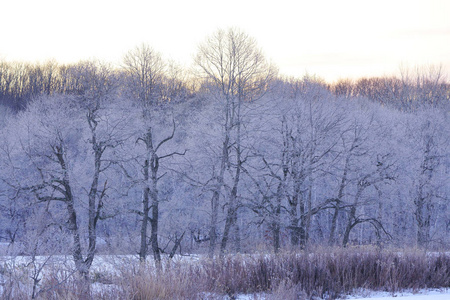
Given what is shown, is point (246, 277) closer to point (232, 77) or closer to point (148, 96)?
point (232, 77)

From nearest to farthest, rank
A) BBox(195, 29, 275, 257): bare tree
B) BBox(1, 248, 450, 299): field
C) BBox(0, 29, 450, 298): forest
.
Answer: BBox(1, 248, 450, 299): field, BBox(0, 29, 450, 298): forest, BBox(195, 29, 275, 257): bare tree

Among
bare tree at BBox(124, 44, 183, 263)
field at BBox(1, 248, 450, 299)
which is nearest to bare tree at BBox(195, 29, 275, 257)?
bare tree at BBox(124, 44, 183, 263)

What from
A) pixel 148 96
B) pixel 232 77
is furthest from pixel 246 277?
pixel 148 96

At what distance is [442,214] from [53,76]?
204 ft

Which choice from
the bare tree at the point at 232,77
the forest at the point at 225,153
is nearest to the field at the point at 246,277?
the forest at the point at 225,153

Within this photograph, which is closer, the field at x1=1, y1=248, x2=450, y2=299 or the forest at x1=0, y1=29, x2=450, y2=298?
the field at x1=1, y1=248, x2=450, y2=299

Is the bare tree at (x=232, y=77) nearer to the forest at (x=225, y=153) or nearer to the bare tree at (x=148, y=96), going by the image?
the forest at (x=225, y=153)

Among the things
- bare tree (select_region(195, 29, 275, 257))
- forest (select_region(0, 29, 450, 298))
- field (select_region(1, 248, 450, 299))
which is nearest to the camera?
field (select_region(1, 248, 450, 299))

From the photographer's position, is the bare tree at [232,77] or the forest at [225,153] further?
the bare tree at [232,77]

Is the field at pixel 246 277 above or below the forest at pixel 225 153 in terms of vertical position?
below

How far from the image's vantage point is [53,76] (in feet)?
236

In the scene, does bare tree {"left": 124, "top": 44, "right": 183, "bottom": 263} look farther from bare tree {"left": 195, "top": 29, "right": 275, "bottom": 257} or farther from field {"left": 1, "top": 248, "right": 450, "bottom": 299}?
field {"left": 1, "top": 248, "right": 450, "bottom": 299}

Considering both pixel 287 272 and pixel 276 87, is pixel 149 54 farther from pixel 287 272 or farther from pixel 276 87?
pixel 287 272

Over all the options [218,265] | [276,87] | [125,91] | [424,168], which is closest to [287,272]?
[218,265]
